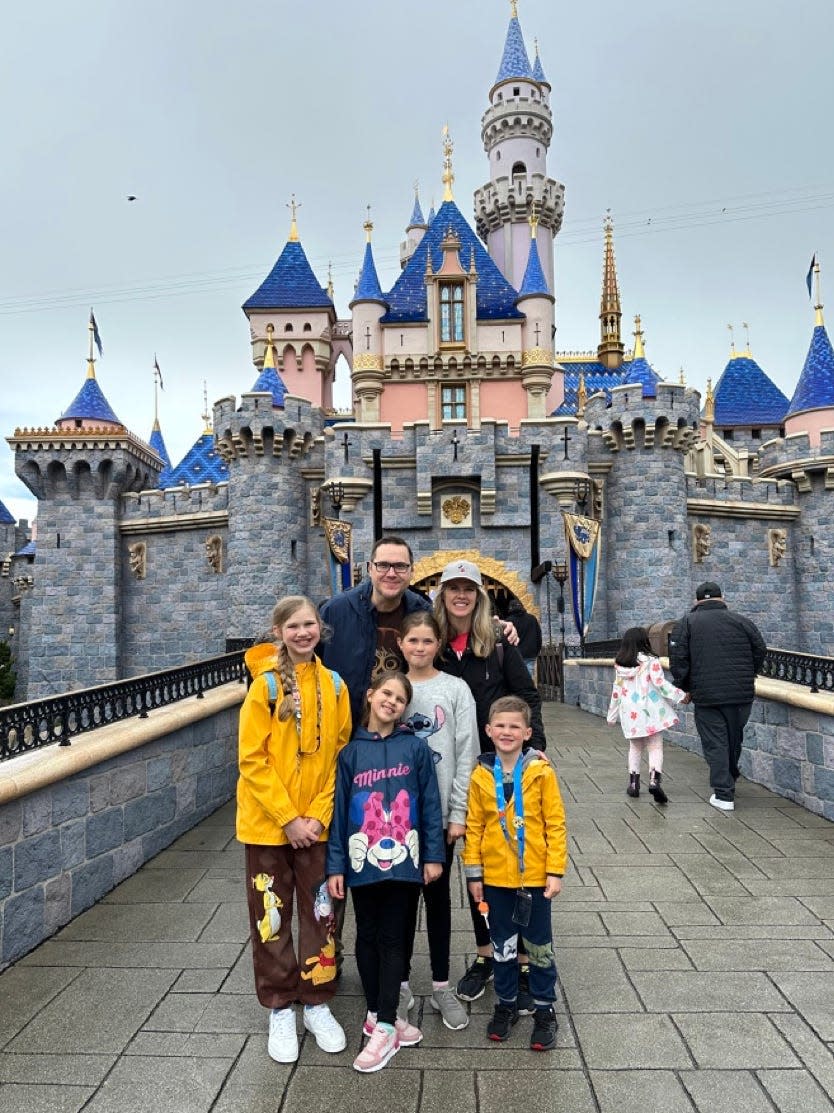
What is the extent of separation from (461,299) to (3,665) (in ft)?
59.7

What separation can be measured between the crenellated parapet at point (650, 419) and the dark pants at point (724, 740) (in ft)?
40.5

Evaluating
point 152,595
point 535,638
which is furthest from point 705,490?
point 535,638

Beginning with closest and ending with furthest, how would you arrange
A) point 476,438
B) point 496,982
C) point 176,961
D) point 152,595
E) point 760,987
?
point 496,982, point 760,987, point 176,961, point 476,438, point 152,595

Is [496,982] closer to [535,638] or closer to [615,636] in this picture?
[535,638]

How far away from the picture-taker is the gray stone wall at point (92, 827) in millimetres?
3650

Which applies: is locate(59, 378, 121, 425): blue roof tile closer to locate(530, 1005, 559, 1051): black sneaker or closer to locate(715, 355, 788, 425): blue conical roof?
locate(530, 1005, 559, 1051): black sneaker

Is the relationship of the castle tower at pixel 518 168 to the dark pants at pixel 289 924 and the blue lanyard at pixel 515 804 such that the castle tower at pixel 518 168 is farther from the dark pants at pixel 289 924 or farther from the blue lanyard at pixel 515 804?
the dark pants at pixel 289 924

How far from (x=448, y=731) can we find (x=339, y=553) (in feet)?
42.7

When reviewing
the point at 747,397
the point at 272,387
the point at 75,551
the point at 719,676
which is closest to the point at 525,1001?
the point at 719,676

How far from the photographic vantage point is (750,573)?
19656 mm

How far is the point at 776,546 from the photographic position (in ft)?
65.1

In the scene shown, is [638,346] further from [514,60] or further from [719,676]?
[514,60]

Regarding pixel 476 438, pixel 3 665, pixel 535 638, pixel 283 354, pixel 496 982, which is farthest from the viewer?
pixel 283 354

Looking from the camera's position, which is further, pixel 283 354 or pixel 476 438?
pixel 283 354
